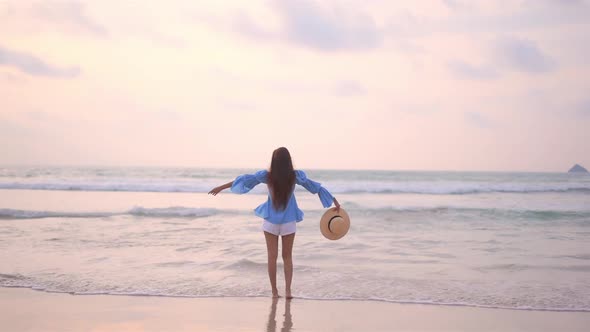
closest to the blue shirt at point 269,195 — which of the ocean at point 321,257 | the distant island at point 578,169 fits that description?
the ocean at point 321,257

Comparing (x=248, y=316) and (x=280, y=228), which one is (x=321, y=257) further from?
(x=248, y=316)

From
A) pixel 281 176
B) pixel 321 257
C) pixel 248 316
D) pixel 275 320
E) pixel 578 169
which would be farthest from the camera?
pixel 578 169

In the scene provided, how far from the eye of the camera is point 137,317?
538 cm

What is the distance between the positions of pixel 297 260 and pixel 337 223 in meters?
2.38

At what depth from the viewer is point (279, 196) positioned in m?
5.96

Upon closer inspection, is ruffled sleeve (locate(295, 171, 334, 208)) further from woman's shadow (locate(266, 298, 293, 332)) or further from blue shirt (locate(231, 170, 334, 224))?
woman's shadow (locate(266, 298, 293, 332))

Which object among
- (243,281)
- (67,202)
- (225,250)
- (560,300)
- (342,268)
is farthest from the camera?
(67,202)

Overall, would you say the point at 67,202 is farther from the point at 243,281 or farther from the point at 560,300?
the point at 560,300

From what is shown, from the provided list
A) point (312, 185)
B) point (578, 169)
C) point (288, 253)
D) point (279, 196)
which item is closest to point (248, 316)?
point (288, 253)

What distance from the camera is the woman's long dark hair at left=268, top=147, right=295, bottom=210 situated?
5.90 meters

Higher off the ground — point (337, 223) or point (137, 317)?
point (337, 223)

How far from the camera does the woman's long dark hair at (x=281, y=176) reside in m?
5.90

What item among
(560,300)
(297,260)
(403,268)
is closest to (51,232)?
(297,260)

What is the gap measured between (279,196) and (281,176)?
23 centimetres
